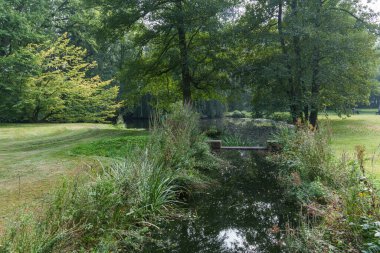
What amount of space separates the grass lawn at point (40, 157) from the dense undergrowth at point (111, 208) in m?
0.37

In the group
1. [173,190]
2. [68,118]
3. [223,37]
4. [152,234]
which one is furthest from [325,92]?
[68,118]

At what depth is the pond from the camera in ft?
12.4

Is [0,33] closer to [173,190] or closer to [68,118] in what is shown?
[68,118]

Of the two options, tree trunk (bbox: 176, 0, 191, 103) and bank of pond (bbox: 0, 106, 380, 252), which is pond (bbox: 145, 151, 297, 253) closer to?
bank of pond (bbox: 0, 106, 380, 252)

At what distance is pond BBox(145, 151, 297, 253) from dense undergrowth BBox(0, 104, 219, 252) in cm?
33

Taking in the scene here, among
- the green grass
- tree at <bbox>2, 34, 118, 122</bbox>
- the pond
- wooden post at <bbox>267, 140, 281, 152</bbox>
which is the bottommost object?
the pond

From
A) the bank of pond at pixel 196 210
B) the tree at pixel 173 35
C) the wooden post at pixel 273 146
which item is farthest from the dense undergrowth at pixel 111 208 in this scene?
the tree at pixel 173 35

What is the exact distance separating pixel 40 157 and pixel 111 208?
16.9 ft

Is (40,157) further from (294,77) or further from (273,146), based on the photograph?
(294,77)

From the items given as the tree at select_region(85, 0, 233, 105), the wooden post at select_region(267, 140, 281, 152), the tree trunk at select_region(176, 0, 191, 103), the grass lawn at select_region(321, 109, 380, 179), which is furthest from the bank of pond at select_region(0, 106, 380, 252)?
the tree trunk at select_region(176, 0, 191, 103)

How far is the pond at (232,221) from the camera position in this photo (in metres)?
3.79

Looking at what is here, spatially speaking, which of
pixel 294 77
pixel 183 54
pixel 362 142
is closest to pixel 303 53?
pixel 294 77

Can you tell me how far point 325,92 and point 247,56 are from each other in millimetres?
4277

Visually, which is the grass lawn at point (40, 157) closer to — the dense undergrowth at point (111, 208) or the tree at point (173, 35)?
the dense undergrowth at point (111, 208)
